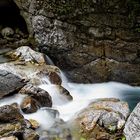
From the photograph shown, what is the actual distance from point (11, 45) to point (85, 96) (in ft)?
13.2

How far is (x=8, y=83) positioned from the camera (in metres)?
9.16

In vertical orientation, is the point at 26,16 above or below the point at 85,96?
above

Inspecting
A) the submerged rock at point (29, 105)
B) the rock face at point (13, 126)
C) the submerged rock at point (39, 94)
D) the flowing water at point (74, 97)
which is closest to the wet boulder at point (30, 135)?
the rock face at point (13, 126)

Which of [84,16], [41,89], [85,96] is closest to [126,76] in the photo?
[85,96]

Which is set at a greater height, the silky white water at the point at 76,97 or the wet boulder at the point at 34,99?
the wet boulder at the point at 34,99

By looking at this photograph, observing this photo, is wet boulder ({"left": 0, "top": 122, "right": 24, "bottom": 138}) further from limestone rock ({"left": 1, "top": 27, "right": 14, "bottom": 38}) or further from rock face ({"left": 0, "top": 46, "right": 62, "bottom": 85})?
limestone rock ({"left": 1, "top": 27, "right": 14, "bottom": 38})

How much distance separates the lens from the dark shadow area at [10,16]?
14.2m

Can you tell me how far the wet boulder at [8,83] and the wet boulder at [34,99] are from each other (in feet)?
0.59

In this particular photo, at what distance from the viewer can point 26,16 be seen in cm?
1255

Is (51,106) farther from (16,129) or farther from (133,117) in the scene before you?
(133,117)

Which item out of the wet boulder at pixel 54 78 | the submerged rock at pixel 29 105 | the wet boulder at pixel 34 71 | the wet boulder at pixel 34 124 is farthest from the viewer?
the wet boulder at pixel 54 78

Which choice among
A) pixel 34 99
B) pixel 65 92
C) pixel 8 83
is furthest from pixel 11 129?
pixel 65 92

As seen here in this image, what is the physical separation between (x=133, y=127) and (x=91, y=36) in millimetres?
3831

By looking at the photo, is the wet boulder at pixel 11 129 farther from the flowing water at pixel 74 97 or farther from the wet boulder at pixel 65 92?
the wet boulder at pixel 65 92
